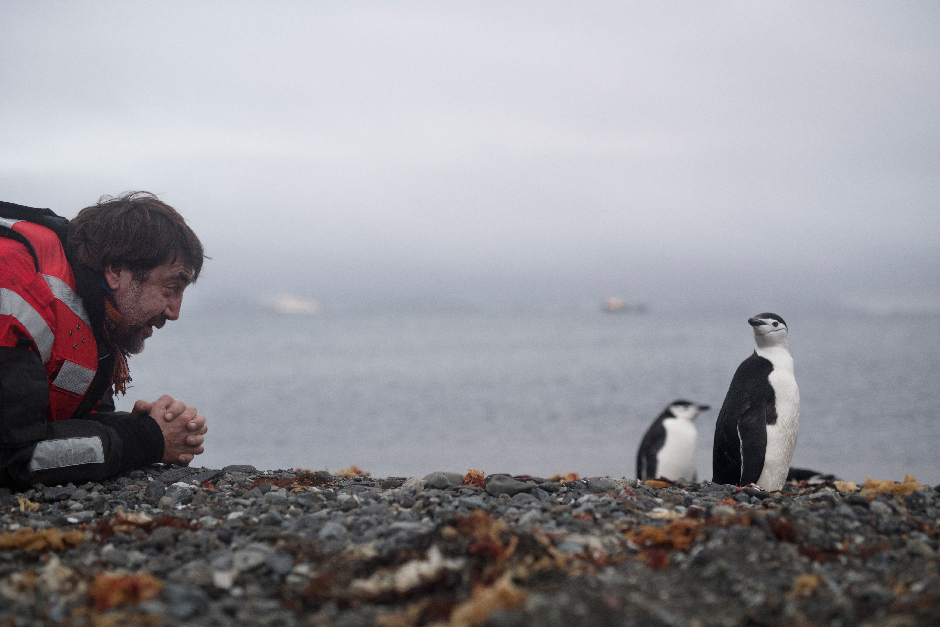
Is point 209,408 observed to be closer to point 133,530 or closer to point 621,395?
point 621,395

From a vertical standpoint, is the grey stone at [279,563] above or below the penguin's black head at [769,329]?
below

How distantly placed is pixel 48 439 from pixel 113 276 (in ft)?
2.68

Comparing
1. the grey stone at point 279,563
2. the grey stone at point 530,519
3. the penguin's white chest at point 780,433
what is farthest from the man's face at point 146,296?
the penguin's white chest at point 780,433

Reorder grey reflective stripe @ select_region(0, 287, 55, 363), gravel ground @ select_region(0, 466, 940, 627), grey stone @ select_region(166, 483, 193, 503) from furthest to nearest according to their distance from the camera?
grey stone @ select_region(166, 483, 193, 503) < grey reflective stripe @ select_region(0, 287, 55, 363) < gravel ground @ select_region(0, 466, 940, 627)

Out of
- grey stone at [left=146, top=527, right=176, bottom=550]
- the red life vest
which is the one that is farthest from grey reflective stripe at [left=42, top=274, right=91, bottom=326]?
grey stone at [left=146, top=527, right=176, bottom=550]

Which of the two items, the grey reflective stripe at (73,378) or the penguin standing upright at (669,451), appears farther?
the penguin standing upright at (669,451)

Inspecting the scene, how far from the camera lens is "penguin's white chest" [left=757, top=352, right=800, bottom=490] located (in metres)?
4.77

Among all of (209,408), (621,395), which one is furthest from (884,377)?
(209,408)

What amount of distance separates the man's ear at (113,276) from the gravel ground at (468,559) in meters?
1.02

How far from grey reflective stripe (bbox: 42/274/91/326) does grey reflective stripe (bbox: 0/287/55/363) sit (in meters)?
0.17

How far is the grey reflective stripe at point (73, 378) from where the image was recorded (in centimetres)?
331

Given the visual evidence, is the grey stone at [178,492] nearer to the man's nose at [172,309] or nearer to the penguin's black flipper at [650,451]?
the man's nose at [172,309]

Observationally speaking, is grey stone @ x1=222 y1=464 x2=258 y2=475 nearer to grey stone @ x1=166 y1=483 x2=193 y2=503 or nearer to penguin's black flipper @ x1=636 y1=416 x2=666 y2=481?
grey stone @ x1=166 y1=483 x2=193 y2=503

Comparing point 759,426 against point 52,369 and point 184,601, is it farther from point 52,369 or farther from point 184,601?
point 52,369
